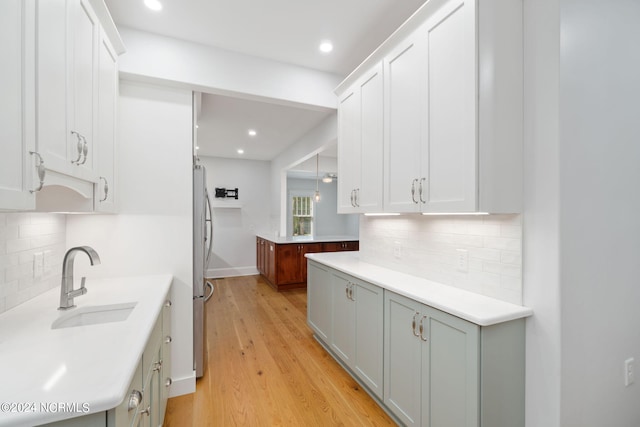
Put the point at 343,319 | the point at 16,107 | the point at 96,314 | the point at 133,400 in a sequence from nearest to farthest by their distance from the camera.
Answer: the point at 16,107
the point at 133,400
the point at 96,314
the point at 343,319

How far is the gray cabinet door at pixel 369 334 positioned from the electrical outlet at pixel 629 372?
55.5 inches

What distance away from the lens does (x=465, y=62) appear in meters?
1.51

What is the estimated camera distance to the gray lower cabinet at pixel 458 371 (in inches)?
54.2

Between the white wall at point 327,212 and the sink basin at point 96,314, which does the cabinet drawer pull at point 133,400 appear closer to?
the sink basin at point 96,314

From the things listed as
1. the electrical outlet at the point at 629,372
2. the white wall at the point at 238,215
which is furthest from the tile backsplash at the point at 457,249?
the white wall at the point at 238,215

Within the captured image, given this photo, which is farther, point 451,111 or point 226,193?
point 226,193

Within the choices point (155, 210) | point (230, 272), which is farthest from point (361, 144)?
point (230, 272)

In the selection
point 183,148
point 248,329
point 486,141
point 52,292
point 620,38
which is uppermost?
point 620,38

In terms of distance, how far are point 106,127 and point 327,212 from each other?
6.89 metres

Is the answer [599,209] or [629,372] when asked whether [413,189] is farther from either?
[629,372]

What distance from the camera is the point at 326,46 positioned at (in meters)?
2.48

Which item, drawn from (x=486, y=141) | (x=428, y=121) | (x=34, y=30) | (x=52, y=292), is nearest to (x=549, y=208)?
(x=486, y=141)

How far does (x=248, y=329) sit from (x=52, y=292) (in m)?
2.18

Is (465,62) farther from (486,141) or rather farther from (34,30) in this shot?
(34,30)
